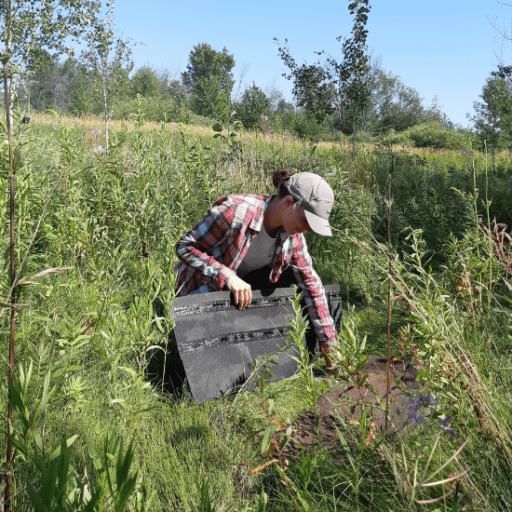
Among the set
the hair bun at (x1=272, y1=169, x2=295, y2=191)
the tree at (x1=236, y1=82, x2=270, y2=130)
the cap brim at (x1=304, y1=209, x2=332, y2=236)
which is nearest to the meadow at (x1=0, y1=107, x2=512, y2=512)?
the cap brim at (x1=304, y1=209, x2=332, y2=236)

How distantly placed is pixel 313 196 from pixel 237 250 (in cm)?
73

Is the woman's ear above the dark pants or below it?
above

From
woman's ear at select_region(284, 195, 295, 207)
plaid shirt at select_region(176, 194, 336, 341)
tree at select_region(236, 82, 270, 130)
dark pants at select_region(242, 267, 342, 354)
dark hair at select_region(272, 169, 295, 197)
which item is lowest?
dark pants at select_region(242, 267, 342, 354)

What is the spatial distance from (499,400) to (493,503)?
23.2 inches

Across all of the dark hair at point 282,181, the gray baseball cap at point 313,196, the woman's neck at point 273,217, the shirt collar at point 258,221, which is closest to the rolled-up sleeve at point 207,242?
the shirt collar at point 258,221

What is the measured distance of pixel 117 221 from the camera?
3.86 m

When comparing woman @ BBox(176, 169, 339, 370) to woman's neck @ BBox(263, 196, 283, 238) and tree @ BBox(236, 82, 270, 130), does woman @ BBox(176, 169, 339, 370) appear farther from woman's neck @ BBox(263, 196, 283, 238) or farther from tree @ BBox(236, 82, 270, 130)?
tree @ BBox(236, 82, 270, 130)

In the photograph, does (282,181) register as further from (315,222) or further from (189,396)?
(189,396)

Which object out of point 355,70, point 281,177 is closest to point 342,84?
point 355,70

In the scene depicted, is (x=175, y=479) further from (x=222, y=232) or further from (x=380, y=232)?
(x=380, y=232)

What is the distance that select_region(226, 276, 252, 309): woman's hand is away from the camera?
278cm

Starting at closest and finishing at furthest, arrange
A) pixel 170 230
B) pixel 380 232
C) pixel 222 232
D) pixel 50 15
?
pixel 222 232 → pixel 170 230 → pixel 380 232 → pixel 50 15

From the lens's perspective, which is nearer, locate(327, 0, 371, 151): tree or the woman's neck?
the woman's neck

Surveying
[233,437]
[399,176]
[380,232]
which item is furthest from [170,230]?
[399,176]
